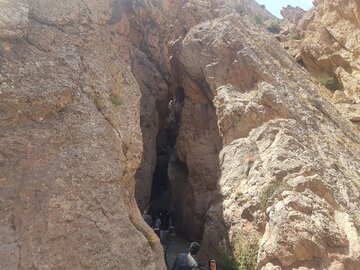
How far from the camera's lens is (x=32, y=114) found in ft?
23.4

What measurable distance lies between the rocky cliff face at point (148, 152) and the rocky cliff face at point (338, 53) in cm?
328

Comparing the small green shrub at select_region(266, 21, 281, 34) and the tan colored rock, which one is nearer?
the tan colored rock

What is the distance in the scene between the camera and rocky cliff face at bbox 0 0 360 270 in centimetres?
665

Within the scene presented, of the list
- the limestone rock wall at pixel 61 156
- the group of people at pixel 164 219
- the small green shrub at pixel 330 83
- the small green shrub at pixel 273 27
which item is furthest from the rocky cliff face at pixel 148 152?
the small green shrub at pixel 273 27

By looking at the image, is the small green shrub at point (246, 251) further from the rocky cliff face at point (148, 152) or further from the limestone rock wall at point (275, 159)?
the limestone rock wall at point (275, 159)

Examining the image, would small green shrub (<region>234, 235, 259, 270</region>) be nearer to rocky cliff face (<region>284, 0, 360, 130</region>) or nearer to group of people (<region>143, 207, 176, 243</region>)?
group of people (<region>143, 207, 176, 243</region>)

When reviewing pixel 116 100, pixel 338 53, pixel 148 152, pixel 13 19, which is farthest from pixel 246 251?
pixel 338 53

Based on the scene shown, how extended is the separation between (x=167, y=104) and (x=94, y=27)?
13700 mm

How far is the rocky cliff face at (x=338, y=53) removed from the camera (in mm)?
21203

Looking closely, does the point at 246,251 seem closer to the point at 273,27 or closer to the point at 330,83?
the point at 330,83

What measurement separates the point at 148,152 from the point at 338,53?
38.8ft

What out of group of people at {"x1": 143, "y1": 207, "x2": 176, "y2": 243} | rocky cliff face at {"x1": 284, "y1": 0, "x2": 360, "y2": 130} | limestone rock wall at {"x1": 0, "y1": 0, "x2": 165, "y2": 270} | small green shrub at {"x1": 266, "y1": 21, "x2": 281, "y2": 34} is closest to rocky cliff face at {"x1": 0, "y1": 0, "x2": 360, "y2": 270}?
limestone rock wall at {"x1": 0, "y1": 0, "x2": 165, "y2": 270}

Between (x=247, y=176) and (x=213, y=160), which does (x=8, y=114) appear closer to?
(x=247, y=176)

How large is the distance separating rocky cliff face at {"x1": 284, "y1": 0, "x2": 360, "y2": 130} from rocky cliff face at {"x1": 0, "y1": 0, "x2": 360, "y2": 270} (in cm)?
328
